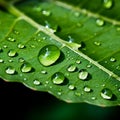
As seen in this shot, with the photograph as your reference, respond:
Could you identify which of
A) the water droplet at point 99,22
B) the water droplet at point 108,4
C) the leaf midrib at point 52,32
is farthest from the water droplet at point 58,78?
the water droplet at point 108,4

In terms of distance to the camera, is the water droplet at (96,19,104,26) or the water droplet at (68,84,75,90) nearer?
the water droplet at (68,84,75,90)

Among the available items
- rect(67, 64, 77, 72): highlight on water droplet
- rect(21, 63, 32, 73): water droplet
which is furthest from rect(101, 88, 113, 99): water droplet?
rect(21, 63, 32, 73): water droplet

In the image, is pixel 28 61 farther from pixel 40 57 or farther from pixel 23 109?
pixel 23 109

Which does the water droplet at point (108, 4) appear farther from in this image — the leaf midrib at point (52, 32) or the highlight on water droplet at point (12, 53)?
the highlight on water droplet at point (12, 53)

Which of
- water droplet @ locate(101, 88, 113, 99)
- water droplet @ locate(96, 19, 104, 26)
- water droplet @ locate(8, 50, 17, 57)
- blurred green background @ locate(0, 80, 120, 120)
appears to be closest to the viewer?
water droplet @ locate(101, 88, 113, 99)

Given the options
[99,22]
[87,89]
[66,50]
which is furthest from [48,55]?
[99,22]

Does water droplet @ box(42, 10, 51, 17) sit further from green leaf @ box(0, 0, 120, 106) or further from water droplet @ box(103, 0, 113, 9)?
water droplet @ box(103, 0, 113, 9)

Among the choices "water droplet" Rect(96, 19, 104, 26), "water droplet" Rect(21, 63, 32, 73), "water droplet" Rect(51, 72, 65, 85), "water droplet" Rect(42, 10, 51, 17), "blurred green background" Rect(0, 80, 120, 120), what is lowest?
"blurred green background" Rect(0, 80, 120, 120)

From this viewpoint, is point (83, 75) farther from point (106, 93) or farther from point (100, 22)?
point (100, 22)
